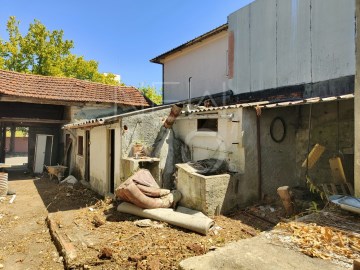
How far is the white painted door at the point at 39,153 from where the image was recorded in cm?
1523

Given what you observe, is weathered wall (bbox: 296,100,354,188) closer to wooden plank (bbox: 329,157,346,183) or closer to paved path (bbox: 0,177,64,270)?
wooden plank (bbox: 329,157,346,183)

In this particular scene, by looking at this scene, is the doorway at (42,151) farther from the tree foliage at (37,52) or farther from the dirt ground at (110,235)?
the tree foliage at (37,52)

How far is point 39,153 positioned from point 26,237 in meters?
10.1

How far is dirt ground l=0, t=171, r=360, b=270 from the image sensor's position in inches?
192

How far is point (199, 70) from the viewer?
531 inches

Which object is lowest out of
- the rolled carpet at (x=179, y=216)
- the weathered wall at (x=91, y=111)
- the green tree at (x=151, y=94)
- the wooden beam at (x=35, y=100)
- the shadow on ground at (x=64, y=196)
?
the shadow on ground at (x=64, y=196)

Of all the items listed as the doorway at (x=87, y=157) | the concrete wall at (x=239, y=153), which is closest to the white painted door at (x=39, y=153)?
the doorway at (x=87, y=157)

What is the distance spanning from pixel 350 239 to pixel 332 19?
6.95 meters

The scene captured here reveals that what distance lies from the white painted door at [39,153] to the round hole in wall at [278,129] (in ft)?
44.5

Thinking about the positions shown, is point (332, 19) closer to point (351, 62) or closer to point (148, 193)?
point (351, 62)

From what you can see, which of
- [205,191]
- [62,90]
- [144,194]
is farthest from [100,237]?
[62,90]

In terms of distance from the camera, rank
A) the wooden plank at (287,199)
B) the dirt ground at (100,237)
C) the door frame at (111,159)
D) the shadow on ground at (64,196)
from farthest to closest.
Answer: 1. the door frame at (111,159)
2. the shadow on ground at (64,196)
3. the wooden plank at (287,199)
4. the dirt ground at (100,237)

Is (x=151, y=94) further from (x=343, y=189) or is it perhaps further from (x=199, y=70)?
(x=343, y=189)

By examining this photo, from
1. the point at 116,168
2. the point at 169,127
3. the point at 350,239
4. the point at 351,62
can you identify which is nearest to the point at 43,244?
the point at 116,168
